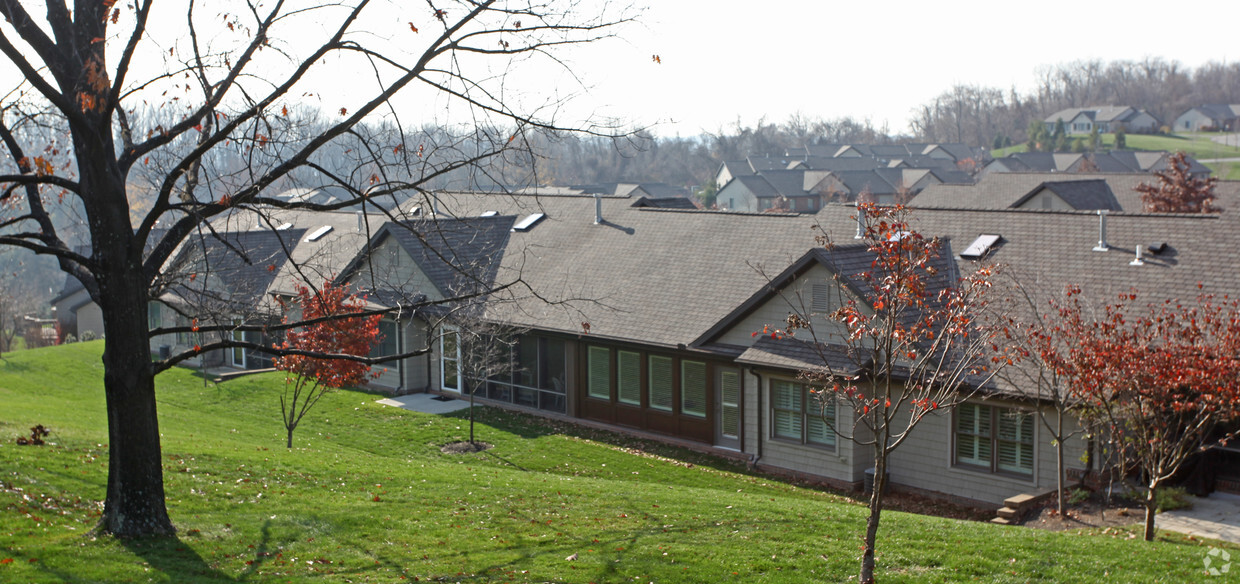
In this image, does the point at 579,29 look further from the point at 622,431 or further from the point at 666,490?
the point at 622,431

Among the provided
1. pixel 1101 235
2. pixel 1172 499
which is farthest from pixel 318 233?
pixel 1172 499

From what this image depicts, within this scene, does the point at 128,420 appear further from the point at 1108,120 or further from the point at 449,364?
the point at 1108,120

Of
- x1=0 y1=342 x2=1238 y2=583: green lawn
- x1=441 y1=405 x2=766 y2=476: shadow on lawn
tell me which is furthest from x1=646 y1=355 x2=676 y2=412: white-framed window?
x1=0 y1=342 x2=1238 y2=583: green lawn

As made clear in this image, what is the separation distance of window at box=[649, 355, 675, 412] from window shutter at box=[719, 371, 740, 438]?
1488 millimetres

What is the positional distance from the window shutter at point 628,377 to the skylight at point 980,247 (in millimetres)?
7909

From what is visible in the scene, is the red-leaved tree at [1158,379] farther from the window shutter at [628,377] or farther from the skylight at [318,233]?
the skylight at [318,233]

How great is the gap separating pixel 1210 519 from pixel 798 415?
7.53 m

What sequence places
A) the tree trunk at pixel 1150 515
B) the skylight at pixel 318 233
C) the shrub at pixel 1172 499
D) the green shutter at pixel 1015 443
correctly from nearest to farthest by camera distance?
the tree trunk at pixel 1150 515 < the shrub at pixel 1172 499 < the green shutter at pixel 1015 443 < the skylight at pixel 318 233

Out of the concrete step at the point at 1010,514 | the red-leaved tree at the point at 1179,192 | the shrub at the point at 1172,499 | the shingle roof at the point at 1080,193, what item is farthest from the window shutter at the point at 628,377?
the red-leaved tree at the point at 1179,192

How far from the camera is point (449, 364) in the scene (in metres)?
27.5

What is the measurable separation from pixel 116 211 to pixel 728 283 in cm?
1531

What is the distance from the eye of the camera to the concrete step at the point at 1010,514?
1554 cm

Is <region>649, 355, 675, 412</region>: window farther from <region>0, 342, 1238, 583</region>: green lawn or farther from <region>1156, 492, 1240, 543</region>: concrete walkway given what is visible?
<region>1156, 492, 1240, 543</region>: concrete walkway

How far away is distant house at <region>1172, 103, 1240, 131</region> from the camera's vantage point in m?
144
